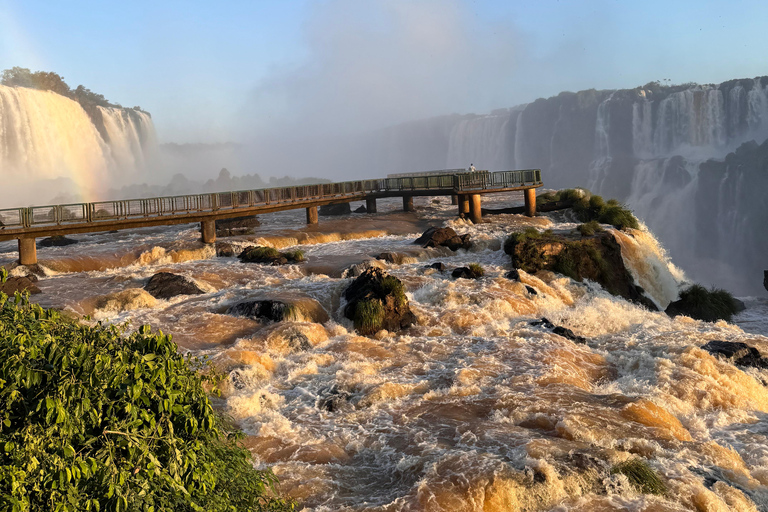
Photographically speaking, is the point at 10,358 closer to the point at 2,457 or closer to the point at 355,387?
the point at 2,457

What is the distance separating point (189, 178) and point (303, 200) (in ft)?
313

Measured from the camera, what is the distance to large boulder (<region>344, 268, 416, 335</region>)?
17.4m

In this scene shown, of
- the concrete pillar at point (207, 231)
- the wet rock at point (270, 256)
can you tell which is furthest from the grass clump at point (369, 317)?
the concrete pillar at point (207, 231)

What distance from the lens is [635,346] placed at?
1628cm

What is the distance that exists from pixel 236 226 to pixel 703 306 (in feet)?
79.5

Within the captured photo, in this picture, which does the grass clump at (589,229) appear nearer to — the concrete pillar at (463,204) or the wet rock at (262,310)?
the concrete pillar at (463,204)

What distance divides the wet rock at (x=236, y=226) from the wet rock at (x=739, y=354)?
74.8 feet

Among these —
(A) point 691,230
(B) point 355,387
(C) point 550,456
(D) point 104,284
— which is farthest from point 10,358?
(A) point 691,230

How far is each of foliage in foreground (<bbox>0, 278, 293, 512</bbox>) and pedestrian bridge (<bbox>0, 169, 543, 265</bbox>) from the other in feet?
68.0

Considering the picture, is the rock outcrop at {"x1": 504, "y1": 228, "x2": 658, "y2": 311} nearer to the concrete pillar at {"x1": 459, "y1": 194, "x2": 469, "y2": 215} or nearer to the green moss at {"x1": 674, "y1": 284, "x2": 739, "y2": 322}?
the green moss at {"x1": 674, "y1": 284, "x2": 739, "y2": 322}

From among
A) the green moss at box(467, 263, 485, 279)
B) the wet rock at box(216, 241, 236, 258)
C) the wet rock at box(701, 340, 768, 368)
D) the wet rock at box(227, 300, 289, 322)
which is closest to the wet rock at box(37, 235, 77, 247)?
the wet rock at box(216, 241, 236, 258)

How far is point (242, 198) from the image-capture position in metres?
30.3

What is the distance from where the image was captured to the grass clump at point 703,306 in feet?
75.0

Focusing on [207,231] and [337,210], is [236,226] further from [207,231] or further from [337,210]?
[337,210]
